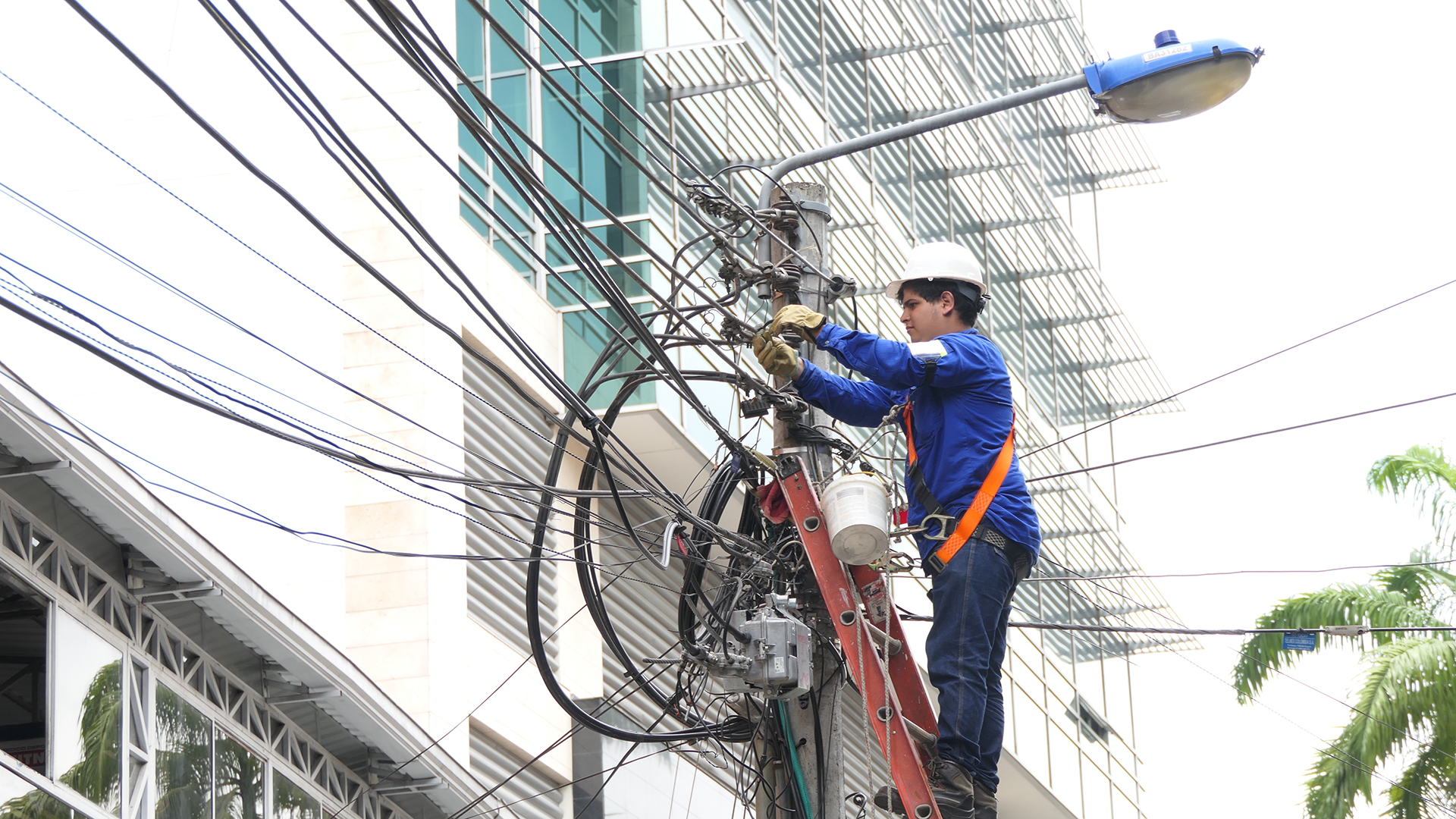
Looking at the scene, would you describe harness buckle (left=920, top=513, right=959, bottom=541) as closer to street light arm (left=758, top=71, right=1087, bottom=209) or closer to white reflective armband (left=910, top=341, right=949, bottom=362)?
white reflective armband (left=910, top=341, right=949, bottom=362)

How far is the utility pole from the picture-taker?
8.85 m

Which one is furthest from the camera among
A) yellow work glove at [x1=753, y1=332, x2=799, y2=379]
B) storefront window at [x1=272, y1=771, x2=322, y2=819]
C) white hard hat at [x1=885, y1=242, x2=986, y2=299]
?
storefront window at [x1=272, y1=771, x2=322, y2=819]

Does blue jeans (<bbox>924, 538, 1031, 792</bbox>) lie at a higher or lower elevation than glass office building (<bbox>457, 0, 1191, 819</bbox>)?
lower

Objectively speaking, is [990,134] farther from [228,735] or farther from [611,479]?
[611,479]

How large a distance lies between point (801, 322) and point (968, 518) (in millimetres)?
1178

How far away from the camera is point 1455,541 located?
23.9 m

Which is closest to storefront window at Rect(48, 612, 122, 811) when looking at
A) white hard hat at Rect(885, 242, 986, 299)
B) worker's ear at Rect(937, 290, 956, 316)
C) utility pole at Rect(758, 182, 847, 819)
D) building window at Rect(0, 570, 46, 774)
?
building window at Rect(0, 570, 46, 774)

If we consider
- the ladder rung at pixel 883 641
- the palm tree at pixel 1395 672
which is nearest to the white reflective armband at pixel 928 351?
the ladder rung at pixel 883 641

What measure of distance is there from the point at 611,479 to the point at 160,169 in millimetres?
10955

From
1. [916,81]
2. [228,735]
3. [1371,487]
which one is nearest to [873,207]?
[916,81]

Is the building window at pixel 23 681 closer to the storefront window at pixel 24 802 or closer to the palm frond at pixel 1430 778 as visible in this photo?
the storefront window at pixel 24 802

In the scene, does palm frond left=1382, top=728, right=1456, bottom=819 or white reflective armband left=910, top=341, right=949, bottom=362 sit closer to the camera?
white reflective armband left=910, top=341, right=949, bottom=362

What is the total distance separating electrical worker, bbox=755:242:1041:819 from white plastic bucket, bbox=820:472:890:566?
7.4 inches

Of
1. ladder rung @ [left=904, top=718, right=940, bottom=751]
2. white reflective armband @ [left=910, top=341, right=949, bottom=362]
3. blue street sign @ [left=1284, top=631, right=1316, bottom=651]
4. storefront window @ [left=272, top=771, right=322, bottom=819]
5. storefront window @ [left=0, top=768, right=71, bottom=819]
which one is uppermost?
white reflective armband @ [left=910, top=341, right=949, bottom=362]
